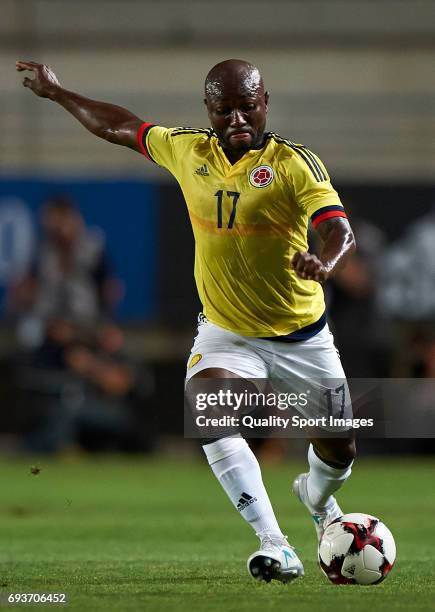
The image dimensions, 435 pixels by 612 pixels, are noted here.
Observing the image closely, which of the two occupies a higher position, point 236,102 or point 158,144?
point 236,102

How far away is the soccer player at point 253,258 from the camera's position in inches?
260

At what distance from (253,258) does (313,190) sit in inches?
19.5

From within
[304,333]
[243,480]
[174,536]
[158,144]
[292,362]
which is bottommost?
[174,536]

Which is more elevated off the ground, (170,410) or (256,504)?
(256,504)

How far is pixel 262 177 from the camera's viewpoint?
671 cm

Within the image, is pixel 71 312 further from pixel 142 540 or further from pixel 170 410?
pixel 142 540

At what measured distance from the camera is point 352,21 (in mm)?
20250

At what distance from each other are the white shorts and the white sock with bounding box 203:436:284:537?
0.41m

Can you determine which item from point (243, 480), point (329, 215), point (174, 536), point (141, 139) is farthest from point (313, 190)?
point (174, 536)

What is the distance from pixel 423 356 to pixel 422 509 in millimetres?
4812

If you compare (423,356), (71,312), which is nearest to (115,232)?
(71,312)

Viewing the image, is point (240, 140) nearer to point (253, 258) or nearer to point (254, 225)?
point (254, 225)

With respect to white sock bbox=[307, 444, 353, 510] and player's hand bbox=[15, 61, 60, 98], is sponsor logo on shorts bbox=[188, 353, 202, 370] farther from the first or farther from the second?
player's hand bbox=[15, 61, 60, 98]

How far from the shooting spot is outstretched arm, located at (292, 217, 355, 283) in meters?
5.84
